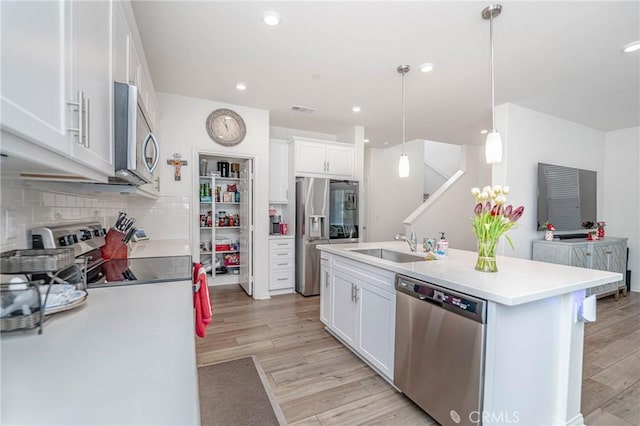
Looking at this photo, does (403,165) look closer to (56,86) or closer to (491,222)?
(491,222)

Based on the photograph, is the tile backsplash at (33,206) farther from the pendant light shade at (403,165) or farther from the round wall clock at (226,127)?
the pendant light shade at (403,165)

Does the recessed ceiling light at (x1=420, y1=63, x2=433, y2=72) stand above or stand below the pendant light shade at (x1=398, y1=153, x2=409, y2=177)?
above

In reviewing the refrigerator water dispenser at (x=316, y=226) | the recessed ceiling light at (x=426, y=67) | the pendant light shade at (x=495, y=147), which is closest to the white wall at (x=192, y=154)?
the refrigerator water dispenser at (x=316, y=226)

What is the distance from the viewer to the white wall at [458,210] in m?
5.59

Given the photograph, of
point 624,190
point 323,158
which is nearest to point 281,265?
point 323,158

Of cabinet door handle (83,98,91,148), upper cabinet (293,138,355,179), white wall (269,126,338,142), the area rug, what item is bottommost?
the area rug

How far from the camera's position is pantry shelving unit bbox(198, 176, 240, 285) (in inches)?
174

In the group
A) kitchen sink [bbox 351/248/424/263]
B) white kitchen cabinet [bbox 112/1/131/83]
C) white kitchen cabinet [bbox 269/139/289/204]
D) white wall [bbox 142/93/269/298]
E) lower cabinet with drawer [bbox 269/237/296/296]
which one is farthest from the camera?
white kitchen cabinet [bbox 269/139/289/204]

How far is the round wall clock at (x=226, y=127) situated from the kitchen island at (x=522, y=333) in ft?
9.11

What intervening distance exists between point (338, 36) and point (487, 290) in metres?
2.12

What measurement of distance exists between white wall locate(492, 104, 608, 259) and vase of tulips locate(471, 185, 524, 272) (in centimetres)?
233

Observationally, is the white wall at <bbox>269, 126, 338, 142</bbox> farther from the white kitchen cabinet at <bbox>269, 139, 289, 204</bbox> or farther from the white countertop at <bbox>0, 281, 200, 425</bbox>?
the white countertop at <bbox>0, 281, 200, 425</bbox>

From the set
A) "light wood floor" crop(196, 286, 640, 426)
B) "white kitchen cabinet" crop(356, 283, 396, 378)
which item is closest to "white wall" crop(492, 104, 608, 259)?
"light wood floor" crop(196, 286, 640, 426)

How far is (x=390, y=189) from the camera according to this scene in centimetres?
682
